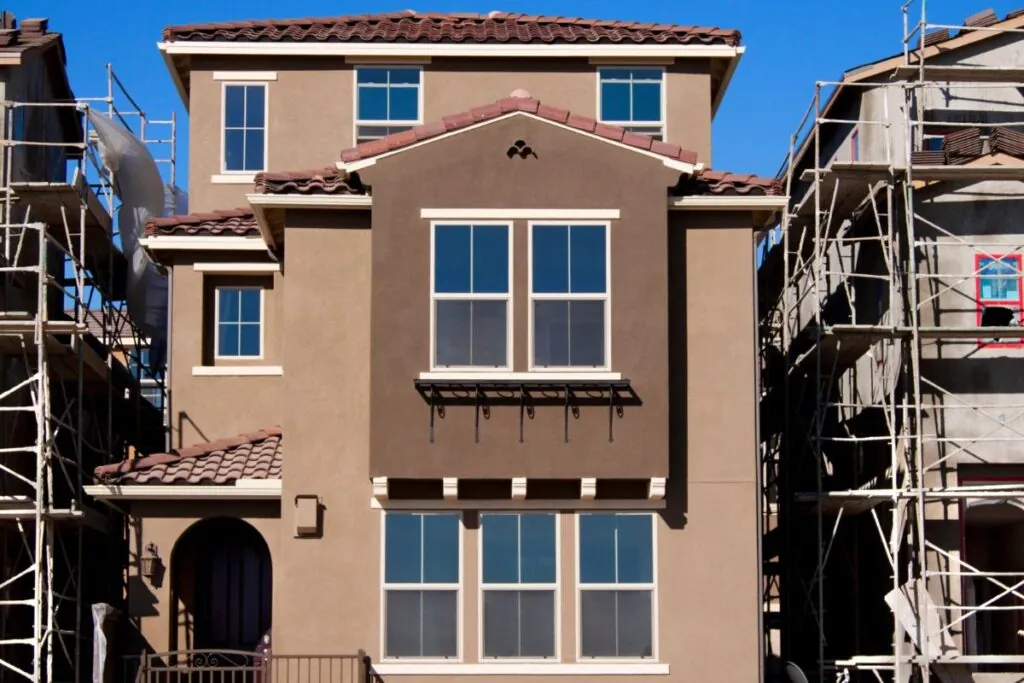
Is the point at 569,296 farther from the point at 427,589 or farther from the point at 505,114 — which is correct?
the point at 427,589

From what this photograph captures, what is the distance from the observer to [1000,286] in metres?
24.2

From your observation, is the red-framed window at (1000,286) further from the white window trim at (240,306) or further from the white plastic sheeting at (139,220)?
the white plastic sheeting at (139,220)

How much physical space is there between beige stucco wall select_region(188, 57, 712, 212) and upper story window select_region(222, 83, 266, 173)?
117 mm

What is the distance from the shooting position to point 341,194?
822 inches

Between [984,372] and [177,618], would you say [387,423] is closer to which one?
[177,618]

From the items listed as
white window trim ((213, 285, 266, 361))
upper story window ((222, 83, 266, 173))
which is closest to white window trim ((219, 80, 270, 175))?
upper story window ((222, 83, 266, 173))

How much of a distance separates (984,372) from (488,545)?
751 centimetres

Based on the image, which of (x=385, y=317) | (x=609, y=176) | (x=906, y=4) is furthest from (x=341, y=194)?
(x=906, y=4)

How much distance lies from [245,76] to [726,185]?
325 inches

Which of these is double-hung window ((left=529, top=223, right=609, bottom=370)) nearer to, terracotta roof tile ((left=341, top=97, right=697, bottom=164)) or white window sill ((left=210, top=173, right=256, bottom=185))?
terracotta roof tile ((left=341, top=97, right=697, bottom=164))

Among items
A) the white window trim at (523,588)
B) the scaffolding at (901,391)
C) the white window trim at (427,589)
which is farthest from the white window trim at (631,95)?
the white window trim at (427,589)

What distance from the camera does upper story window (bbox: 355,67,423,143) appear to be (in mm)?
25734

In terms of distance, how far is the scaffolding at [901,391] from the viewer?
2302 centimetres

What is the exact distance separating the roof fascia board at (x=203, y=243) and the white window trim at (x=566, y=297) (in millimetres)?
5108
